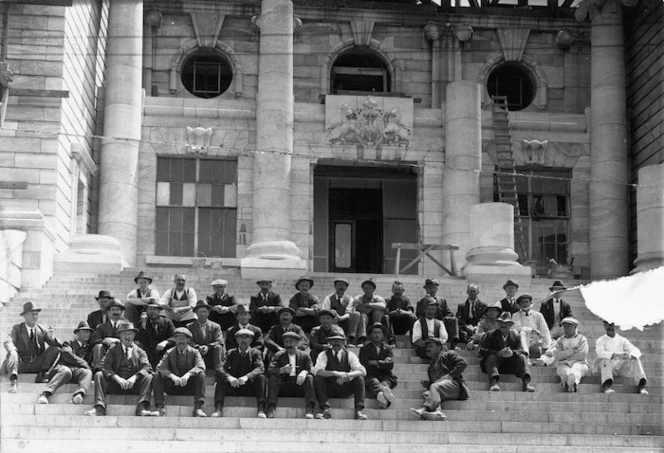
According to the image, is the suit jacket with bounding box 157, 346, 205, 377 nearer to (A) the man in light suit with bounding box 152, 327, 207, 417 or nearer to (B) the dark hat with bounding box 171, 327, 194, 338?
(A) the man in light suit with bounding box 152, 327, 207, 417

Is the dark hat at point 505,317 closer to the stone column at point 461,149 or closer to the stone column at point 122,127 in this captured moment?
the stone column at point 461,149

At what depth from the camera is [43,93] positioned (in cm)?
3047

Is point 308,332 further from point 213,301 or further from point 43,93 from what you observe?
point 43,93

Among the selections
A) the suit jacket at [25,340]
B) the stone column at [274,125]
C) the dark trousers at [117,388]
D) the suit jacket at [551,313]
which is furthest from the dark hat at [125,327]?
the stone column at [274,125]

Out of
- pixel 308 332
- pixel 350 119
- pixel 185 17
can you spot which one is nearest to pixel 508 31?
pixel 350 119

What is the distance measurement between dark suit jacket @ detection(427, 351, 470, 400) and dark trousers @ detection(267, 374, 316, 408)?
2.02 meters

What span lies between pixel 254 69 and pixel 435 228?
7.15m

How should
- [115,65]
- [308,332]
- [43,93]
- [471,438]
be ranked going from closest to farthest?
[471,438] < [308,332] < [43,93] < [115,65]

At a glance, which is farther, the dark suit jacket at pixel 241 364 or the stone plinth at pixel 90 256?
the stone plinth at pixel 90 256

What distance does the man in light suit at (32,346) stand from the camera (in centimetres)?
2098

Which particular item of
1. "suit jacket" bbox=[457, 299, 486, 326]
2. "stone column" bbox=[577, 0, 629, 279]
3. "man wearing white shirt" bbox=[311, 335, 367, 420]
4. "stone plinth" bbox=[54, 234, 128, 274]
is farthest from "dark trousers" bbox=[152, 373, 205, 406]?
"stone column" bbox=[577, 0, 629, 279]

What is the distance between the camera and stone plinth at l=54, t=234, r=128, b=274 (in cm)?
2911

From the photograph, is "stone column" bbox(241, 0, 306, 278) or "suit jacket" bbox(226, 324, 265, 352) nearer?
"suit jacket" bbox(226, 324, 265, 352)

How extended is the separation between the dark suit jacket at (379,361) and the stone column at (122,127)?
49.4ft
